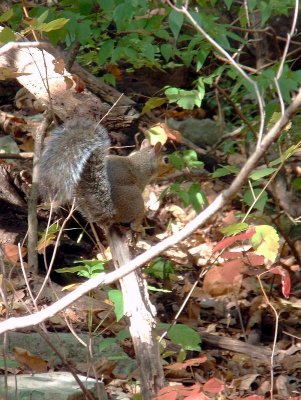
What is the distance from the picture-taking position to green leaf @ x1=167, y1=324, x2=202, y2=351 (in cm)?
298

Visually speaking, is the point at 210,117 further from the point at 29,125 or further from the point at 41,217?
the point at 41,217

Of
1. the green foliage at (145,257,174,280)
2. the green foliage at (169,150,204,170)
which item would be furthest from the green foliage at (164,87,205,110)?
the green foliage at (145,257,174,280)

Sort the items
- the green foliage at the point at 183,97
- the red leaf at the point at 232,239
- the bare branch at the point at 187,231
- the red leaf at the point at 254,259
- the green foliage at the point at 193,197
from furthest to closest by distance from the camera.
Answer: the green foliage at the point at 193,197 < the green foliage at the point at 183,97 < the red leaf at the point at 254,259 < the red leaf at the point at 232,239 < the bare branch at the point at 187,231

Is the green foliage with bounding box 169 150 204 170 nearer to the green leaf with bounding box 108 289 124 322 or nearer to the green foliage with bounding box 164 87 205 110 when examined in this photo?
the green foliage with bounding box 164 87 205 110

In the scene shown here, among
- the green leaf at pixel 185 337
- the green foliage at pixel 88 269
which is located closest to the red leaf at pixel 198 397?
the green leaf at pixel 185 337

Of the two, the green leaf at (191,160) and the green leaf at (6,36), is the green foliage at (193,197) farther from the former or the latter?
the green leaf at (6,36)

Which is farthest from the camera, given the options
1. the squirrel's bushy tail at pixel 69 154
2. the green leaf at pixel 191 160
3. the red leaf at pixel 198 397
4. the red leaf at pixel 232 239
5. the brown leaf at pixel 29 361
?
the green leaf at pixel 191 160

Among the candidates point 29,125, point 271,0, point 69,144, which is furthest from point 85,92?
point 29,125

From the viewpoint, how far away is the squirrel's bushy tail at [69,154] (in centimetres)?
333

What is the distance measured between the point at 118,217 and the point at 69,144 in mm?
580

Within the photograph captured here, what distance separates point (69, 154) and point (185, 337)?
3.12ft

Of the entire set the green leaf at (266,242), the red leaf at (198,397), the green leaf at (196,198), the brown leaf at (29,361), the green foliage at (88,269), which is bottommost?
the brown leaf at (29,361)

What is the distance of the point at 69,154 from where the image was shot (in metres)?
3.35

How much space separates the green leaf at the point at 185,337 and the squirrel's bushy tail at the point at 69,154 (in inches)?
30.5
